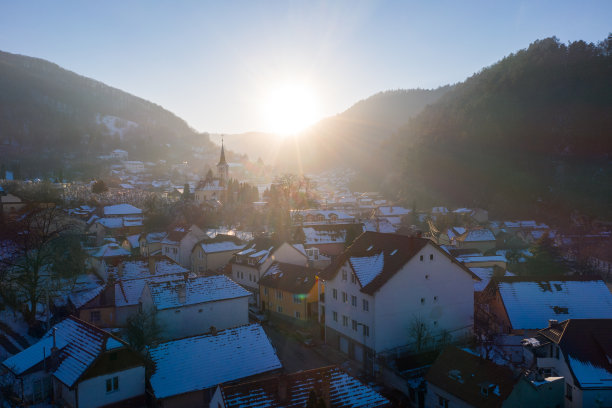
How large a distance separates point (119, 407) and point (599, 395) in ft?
57.6

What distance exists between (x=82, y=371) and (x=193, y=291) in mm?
8422

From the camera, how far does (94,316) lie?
24.2m

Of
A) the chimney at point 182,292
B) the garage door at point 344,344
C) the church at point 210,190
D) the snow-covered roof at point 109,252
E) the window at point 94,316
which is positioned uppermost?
the church at point 210,190

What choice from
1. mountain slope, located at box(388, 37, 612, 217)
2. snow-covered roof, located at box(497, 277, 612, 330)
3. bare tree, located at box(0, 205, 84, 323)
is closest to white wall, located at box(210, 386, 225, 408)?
bare tree, located at box(0, 205, 84, 323)

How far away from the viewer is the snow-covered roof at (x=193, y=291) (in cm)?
2247

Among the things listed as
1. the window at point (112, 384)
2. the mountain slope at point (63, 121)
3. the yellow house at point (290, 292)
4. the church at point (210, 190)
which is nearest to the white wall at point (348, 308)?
the yellow house at point (290, 292)

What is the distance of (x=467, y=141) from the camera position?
99.3 m

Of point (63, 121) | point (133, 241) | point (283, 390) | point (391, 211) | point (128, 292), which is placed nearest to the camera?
point (283, 390)

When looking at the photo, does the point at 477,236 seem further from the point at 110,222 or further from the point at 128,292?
the point at 110,222

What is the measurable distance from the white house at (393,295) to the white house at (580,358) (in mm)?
5184

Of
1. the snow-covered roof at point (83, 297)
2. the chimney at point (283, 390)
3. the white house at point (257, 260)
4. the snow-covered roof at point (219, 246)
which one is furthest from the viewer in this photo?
the snow-covered roof at point (219, 246)

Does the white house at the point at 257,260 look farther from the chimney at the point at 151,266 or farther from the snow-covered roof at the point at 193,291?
the snow-covered roof at the point at 193,291

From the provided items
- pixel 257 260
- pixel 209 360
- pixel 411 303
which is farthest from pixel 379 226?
pixel 209 360

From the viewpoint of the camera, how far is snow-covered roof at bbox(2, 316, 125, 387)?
15617 mm
